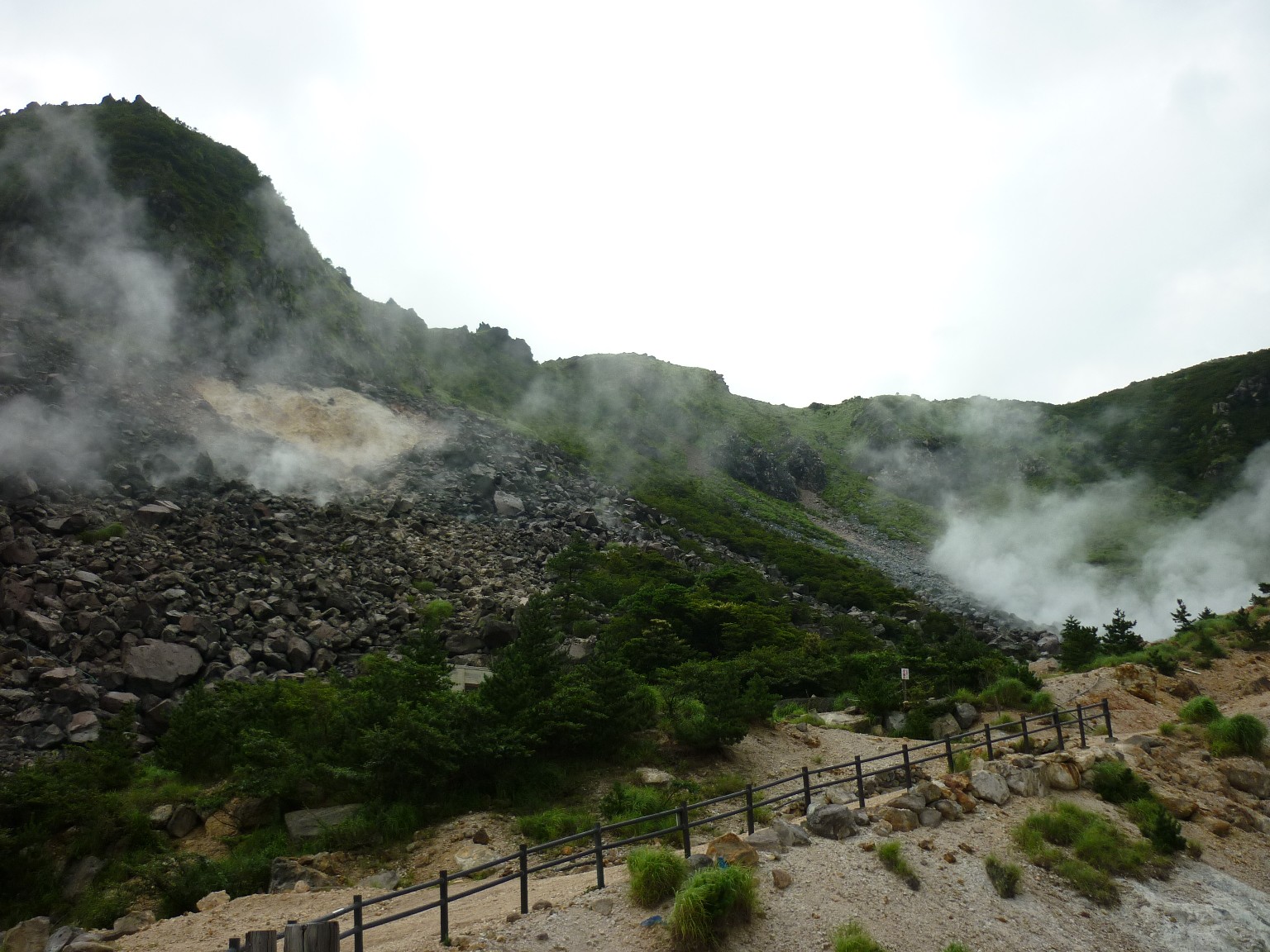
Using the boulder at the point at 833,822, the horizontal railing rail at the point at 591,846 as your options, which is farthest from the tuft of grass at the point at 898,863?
the horizontal railing rail at the point at 591,846

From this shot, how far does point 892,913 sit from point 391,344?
6482 cm

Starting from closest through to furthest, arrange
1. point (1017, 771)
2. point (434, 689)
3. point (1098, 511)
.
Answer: point (1017, 771)
point (434, 689)
point (1098, 511)

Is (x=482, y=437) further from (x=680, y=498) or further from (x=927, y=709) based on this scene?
(x=927, y=709)

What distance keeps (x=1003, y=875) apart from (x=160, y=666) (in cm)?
2166

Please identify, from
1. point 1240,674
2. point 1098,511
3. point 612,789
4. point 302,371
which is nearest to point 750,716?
point 612,789

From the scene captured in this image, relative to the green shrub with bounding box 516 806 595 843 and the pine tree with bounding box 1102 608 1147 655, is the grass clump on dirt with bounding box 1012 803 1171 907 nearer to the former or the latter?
the green shrub with bounding box 516 806 595 843

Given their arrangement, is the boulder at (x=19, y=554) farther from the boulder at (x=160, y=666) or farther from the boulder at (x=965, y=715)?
the boulder at (x=965, y=715)

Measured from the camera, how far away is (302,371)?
1959 inches

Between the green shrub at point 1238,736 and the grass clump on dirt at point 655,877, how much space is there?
14126 millimetres

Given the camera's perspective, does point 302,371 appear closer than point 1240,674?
No

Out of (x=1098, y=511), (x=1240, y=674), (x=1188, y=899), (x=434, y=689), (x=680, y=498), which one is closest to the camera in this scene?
(x=1188, y=899)

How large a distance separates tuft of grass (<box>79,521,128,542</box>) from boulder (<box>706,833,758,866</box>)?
26.4 metres

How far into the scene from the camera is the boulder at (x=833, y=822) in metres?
10.8

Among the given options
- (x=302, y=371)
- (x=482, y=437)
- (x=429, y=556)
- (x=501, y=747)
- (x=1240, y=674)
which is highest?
(x=302, y=371)
